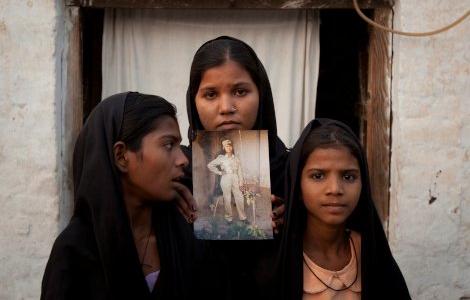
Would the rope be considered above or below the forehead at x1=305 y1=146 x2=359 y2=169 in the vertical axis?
above

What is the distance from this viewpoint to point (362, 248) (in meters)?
2.95

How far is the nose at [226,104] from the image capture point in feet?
10.2

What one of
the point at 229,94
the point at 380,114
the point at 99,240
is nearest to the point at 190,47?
the point at 380,114

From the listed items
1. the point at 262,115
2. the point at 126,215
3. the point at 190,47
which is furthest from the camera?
the point at 190,47

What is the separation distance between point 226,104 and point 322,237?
2.18 ft

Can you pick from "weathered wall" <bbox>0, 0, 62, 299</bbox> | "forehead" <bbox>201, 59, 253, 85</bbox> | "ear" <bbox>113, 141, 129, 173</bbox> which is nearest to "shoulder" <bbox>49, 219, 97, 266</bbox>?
"ear" <bbox>113, 141, 129, 173</bbox>

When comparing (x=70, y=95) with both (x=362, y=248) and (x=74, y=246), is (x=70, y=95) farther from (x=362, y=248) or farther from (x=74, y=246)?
(x=362, y=248)

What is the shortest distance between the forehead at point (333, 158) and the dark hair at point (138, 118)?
629 millimetres

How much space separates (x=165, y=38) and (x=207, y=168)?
2.07m

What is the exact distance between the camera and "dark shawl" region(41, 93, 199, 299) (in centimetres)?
251

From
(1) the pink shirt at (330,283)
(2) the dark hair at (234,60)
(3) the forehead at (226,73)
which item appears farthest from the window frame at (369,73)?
(1) the pink shirt at (330,283)

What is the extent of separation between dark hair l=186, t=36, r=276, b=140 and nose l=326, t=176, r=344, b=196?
1.73ft

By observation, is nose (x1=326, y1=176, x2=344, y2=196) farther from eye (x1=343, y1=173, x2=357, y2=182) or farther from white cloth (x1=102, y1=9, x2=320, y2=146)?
white cloth (x1=102, y1=9, x2=320, y2=146)

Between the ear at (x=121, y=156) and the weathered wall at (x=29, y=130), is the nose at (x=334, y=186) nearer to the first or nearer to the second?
the ear at (x=121, y=156)
